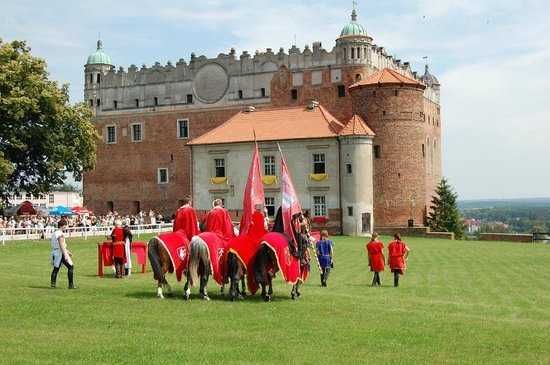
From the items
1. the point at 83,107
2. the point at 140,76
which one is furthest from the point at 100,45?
the point at 83,107

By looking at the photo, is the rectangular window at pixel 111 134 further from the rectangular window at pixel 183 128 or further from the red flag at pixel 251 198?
the red flag at pixel 251 198

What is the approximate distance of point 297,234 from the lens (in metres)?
16.5

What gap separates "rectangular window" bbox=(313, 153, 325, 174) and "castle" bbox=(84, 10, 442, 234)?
0.22 ft

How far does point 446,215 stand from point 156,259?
124ft

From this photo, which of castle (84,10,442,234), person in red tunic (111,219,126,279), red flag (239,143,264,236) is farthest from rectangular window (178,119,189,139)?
red flag (239,143,264,236)

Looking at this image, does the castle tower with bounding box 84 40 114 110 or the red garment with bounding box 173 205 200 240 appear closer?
the red garment with bounding box 173 205 200 240

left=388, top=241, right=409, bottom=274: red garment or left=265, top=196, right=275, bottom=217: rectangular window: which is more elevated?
left=265, top=196, right=275, bottom=217: rectangular window

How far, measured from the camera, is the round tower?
47.1 metres

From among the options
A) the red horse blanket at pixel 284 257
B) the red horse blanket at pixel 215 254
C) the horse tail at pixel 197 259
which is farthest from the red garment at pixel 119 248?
the red horse blanket at pixel 284 257

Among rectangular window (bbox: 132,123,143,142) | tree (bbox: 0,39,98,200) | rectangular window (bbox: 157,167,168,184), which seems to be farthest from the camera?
rectangular window (bbox: 132,123,143,142)

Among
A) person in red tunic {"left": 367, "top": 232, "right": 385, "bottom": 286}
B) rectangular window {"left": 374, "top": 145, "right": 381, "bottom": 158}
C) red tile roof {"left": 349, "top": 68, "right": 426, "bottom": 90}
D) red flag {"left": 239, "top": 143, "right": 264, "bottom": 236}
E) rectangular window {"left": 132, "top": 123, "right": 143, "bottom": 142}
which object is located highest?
red tile roof {"left": 349, "top": 68, "right": 426, "bottom": 90}

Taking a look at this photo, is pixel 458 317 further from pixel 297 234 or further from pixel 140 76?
pixel 140 76

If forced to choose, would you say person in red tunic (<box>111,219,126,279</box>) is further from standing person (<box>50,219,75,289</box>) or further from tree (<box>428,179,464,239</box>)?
tree (<box>428,179,464,239</box>)

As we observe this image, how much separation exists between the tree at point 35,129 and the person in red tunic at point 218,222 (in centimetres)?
2013
